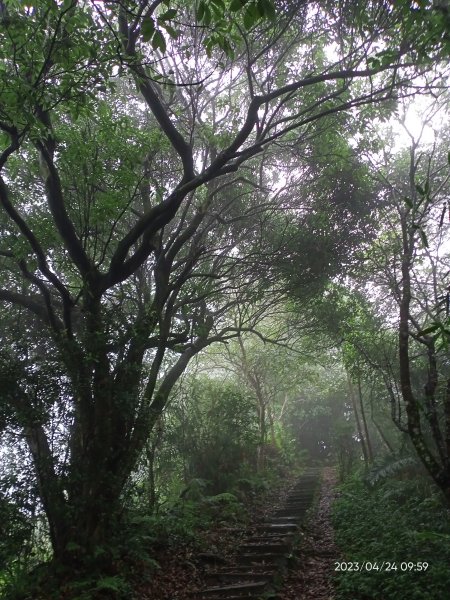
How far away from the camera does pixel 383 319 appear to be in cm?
1384

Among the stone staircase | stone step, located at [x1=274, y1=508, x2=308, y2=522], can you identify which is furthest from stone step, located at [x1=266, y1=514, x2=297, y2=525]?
stone step, located at [x1=274, y1=508, x2=308, y2=522]

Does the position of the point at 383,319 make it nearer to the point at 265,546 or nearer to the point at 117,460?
the point at 265,546

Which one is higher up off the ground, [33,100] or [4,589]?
[33,100]

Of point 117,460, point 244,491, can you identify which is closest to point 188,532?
point 117,460

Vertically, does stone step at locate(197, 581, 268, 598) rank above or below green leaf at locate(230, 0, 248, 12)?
below

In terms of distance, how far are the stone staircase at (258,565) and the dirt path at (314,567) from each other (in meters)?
0.18

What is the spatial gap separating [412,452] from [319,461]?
1796 cm

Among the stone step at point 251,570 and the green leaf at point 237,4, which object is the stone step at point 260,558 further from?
the green leaf at point 237,4

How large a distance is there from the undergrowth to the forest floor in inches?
10.8

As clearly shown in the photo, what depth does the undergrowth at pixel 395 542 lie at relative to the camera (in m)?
5.22

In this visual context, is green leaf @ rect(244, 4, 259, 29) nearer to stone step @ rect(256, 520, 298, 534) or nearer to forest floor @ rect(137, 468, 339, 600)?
forest floor @ rect(137, 468, 339, 600)
